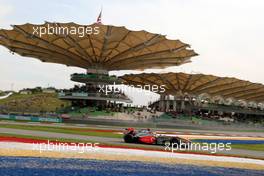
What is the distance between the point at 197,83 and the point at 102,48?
3175 centimetres

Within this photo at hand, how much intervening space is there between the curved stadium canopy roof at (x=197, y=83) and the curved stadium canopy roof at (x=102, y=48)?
4983 millimetres

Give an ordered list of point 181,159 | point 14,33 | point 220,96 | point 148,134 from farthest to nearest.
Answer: point 220,96
point 14,33
point 148,134
point 181,159

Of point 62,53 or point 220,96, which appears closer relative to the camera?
point 62,53

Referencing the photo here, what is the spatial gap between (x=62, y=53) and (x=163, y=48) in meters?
20.3

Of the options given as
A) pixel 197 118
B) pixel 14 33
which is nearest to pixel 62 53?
pixel 14 33

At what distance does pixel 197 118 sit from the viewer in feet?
309

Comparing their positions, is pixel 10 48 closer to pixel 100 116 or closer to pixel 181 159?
pixel 100 116

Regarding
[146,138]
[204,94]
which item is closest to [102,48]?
[204,94]

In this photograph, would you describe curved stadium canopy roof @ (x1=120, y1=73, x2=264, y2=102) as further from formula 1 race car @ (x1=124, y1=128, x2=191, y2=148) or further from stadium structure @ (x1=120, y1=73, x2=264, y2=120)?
formula 1 race car @ (x1=124, y1=128, x2=191, y2=148)

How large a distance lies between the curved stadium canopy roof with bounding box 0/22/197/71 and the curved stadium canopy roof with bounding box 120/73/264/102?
4.98 metres

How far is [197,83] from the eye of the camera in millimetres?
110188

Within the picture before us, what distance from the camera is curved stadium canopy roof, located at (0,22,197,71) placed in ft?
261

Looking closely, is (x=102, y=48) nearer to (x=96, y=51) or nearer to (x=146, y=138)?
(x=96, y=51)

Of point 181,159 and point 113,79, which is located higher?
point 113,79
